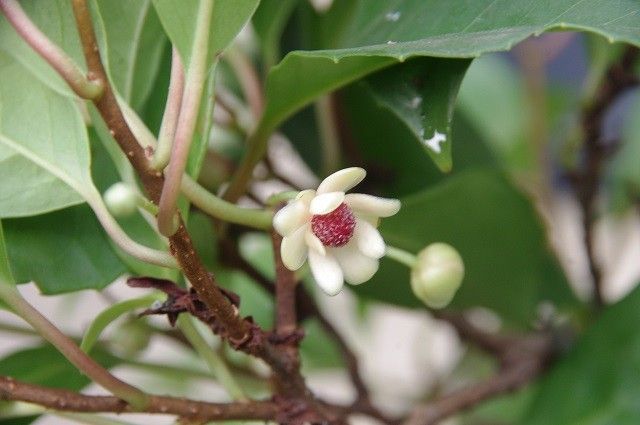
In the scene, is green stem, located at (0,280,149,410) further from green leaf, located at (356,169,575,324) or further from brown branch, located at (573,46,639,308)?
brown branch, located at (573,46,639,308)

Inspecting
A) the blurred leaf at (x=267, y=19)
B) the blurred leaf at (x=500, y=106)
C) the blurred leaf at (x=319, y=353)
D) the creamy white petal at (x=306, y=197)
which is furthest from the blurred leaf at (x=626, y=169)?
the creamy white petal at (x=306, y=197)

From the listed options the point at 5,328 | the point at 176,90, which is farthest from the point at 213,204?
the point at 5,328

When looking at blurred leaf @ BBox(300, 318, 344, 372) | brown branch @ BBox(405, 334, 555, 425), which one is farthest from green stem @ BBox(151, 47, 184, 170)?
blurred leaf @ BBox(300, 318, 344, 372)

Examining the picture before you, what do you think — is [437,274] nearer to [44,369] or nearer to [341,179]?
[341,179]

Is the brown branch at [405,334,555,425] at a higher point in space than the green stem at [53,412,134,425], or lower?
lower

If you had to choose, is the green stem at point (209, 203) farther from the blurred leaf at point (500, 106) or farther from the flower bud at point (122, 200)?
the blurred leaf at point (500, 106)

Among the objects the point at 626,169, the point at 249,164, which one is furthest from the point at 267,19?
the point at 626,169

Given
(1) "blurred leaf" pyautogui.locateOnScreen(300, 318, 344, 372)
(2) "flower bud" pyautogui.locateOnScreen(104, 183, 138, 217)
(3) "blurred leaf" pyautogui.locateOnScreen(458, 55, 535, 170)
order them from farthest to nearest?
(3) "blurred leaf" pyautogui.locateOnScreen(458, 55, 535, 170)
(1) "blurred leaf" pyautogui.locateOnScreen(300, 318, 344, 372)
(2) "flower bud" pyautogui.locateOnScreen(104, 183, 138, 217)
